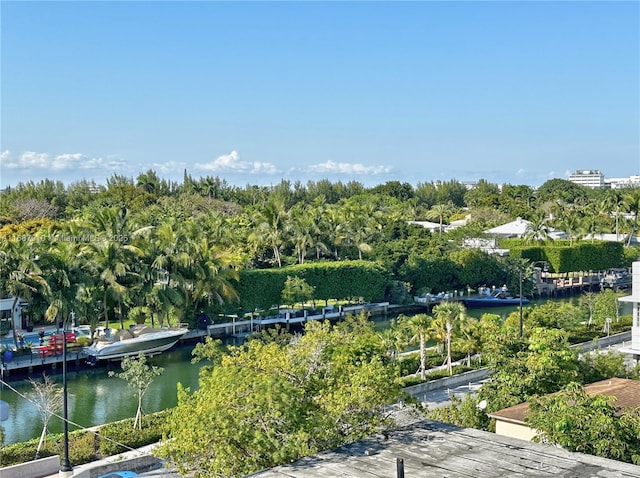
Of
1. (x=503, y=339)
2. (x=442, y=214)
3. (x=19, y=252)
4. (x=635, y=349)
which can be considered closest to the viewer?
(x=503, y=339)

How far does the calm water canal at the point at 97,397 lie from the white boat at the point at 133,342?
705mm

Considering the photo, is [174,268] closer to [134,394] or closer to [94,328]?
[94,328]

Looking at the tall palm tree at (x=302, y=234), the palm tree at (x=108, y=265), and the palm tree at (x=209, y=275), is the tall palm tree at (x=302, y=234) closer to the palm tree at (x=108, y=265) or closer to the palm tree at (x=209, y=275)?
the palm tree at (x=209, y=275)

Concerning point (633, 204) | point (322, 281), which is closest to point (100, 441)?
point (322, 281)

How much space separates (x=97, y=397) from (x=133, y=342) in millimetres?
8437

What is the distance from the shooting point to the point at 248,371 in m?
20.5

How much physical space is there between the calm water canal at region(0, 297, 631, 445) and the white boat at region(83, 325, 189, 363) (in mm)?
705

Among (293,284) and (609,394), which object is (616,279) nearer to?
(293,284)

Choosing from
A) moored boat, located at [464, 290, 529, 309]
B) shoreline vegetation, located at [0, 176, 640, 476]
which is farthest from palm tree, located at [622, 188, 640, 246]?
moored boat, located at [464, 290, 529, 309]

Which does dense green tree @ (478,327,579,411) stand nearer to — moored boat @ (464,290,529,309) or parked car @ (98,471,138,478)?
parked car @ (98,471,138,478)

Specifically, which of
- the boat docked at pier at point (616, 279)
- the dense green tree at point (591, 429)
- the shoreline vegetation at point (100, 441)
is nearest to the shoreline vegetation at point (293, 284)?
the boat docked at pier at point (616, 279)

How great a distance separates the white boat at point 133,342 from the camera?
48.2 m

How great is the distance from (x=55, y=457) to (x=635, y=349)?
25.5 meters

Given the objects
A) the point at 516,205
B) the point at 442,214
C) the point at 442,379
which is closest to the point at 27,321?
the point at 442,379
